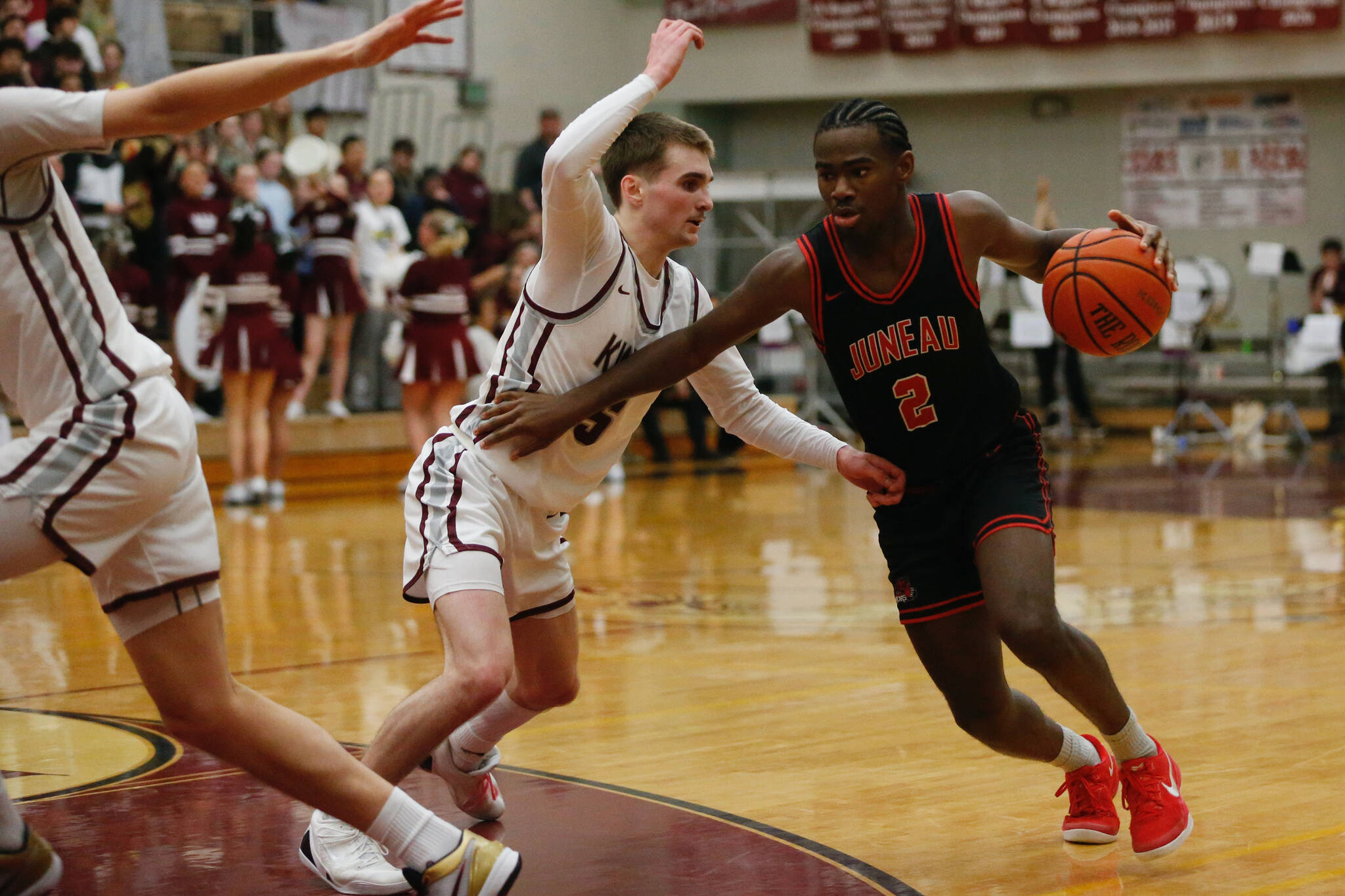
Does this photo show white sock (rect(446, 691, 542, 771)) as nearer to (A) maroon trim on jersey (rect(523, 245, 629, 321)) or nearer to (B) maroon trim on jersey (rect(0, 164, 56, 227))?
(A) maroon trim on jersey (rect(523, 245, 629, 321))

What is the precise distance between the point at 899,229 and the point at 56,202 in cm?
175

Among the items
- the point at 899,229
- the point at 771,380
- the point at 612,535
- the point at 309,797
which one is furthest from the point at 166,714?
the point at 771,380

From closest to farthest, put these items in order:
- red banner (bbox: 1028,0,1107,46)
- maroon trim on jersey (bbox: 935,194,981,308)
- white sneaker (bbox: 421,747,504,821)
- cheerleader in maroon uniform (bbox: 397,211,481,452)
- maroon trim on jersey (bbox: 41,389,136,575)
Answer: maroon trim on jersey (bbox: 41,389,136,575) → maroon trim on jersey (bbox: 935,194,981,308) → white sneaker (bbox: 421,747,504,821) → cheerleader in maroon uniform (bbox: 397,211,481,452) → red banner (bbox: 1028,0,1107,46)

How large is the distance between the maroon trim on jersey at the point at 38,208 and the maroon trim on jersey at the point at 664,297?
1332 mm

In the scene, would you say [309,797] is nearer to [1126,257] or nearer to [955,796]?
[955,796]

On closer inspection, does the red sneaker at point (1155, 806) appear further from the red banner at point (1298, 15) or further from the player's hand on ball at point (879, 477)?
the red banner at point (1298, 15)

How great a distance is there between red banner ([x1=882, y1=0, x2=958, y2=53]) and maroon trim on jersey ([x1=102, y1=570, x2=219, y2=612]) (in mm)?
18180

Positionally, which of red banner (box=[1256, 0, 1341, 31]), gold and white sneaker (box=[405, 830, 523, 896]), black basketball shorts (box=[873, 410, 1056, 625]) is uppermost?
red banner (box=[1256, 0, 1341, 31])

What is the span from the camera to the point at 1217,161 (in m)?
20.2

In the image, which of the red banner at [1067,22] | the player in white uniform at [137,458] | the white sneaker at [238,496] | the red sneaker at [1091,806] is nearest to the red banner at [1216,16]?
the red banner at [1067,22]

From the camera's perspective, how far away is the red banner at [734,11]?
20656 mm

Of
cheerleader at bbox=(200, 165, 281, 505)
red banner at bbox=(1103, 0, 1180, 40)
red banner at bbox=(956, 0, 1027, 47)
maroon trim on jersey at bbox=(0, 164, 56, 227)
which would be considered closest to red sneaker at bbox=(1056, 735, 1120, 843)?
maroon trim on jersey at bbox=(0, 164, 56, 227)

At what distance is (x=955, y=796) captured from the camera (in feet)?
13.5

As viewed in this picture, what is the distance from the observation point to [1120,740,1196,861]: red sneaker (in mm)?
3541
